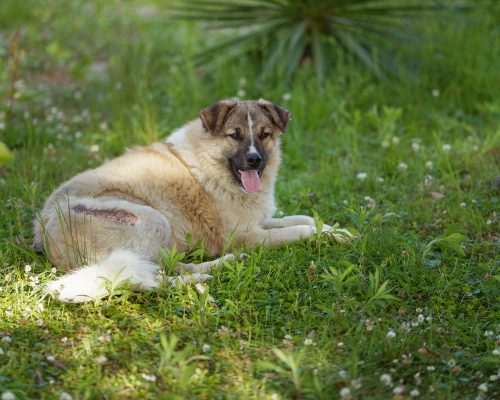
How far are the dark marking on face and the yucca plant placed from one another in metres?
3.68

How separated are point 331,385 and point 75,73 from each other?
21.2ft

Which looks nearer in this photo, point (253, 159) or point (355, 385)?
point (355, 385)

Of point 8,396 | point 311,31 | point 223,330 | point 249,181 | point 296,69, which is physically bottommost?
point 223,330

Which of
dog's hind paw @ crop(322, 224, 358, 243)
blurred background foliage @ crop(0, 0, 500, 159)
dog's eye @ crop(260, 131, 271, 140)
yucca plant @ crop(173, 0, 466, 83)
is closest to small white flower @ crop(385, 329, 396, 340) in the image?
dog's hind paw @ crop(322, 224, 358, 243)

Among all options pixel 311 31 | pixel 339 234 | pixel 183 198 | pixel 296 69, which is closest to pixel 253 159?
pixel 183 198

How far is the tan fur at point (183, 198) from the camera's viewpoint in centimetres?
448

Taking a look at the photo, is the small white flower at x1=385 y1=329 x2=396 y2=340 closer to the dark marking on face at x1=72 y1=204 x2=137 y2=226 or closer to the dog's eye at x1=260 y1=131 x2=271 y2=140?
the dark marking on face at x1=72 y1=204 x2=137 y2=226

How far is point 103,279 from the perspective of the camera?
4.01 meters

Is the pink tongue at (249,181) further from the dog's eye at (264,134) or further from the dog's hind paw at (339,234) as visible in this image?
the dog's hind paw at (339,234)

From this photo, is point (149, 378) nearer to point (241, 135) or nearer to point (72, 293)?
point (72, 293)

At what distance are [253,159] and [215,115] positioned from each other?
0.45 metres

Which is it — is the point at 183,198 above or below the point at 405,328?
above

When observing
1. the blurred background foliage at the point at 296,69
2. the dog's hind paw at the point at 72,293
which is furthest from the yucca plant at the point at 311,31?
the dog's hind paw at the point at 72,293

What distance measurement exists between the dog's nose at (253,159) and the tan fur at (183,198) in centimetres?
14
